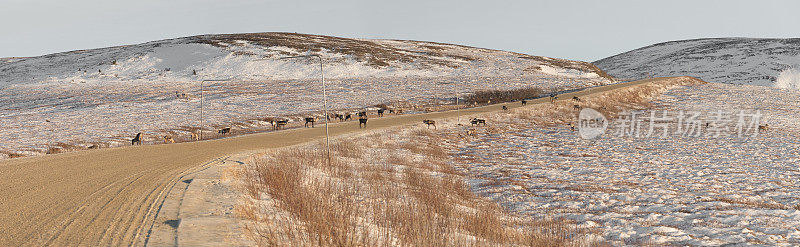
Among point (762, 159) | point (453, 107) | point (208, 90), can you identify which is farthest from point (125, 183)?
point (208, 90)

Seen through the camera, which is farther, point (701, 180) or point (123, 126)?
point (123, 126)

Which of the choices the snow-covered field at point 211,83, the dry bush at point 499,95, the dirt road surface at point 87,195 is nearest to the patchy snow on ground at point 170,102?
the snow-covered field at point 211,83

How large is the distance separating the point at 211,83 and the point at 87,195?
68839mm

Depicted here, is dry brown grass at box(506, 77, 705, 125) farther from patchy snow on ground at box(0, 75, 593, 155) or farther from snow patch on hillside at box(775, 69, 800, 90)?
snow patch on hillside at box(775, 69, 800, 90)

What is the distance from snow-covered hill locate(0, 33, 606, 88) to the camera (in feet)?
283

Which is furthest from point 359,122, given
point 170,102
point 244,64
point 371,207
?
point 244,64

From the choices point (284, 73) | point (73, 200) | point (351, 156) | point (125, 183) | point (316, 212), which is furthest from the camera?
point (284, 73)

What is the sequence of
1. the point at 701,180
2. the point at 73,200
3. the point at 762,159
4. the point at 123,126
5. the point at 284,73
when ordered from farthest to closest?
the point at 284,73, the point at 123,126, the point at 762,159, the point at 701,180, the point at 73,200

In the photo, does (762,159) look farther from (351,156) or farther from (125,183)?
(125,183)

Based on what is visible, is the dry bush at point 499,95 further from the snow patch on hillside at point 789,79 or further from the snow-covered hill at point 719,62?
the snow patch on hillside at point 789,79

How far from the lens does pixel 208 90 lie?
7044 centimetres

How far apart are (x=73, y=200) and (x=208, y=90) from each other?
61.8 metres

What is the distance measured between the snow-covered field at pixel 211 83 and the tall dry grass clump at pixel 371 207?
67.8 ft

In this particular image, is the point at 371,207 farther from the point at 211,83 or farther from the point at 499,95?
the point at 211,83
